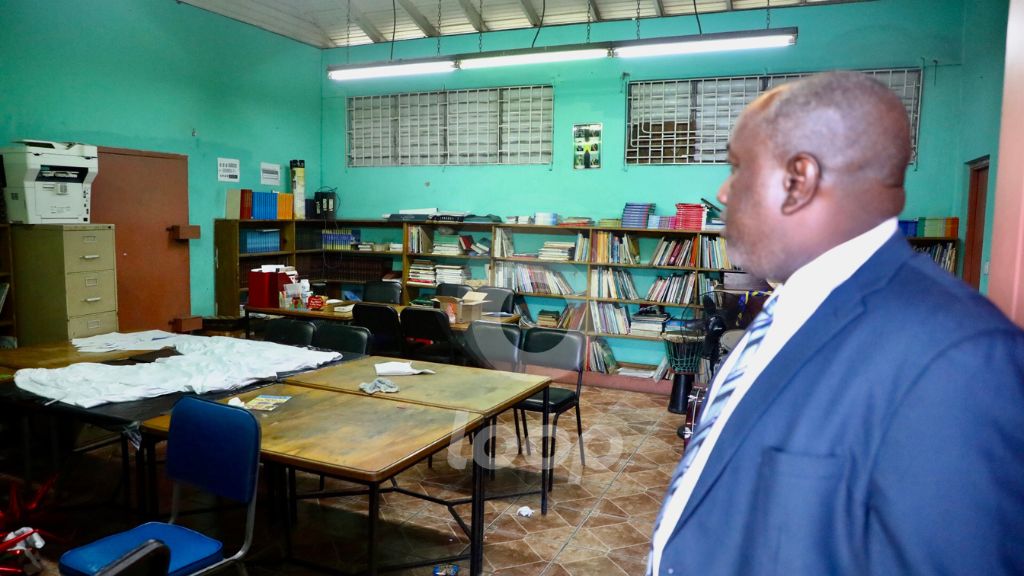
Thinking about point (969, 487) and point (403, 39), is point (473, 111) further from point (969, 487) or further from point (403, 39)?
point (969, 487)

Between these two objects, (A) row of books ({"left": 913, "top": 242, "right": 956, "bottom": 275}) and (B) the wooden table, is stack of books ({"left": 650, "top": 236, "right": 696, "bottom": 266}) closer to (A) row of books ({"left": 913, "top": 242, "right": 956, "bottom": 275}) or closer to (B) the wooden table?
(A) row of books ({"left": 913, "top": 242, "right": 956, "bottom": 275})

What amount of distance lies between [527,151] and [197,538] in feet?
18.7

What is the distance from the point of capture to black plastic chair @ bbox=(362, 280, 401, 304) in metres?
6.45

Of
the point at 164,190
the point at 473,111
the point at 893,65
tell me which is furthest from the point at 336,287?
the point at 893,65

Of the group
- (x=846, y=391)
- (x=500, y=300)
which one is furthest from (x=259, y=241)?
(x=846, y=391)

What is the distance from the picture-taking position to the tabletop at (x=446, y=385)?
281 cm

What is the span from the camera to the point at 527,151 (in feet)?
23.6

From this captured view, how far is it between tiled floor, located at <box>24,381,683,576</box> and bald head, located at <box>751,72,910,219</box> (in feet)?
8.23

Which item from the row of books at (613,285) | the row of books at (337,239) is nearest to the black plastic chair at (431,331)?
the row of books at (613,285)

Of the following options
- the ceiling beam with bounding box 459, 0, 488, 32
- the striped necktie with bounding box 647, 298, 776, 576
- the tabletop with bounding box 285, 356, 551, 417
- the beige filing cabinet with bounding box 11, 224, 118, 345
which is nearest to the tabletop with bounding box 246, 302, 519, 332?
the beige filing cabinet with bounding box 11, 224, 118, 345

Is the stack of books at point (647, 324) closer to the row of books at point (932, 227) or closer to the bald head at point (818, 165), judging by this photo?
the row of books at point (932, 227)

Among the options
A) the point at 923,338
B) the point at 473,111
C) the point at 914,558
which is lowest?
the point at 914,558

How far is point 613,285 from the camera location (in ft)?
21.2

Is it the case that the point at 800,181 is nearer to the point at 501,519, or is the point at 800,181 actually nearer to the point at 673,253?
the point at 501,519
